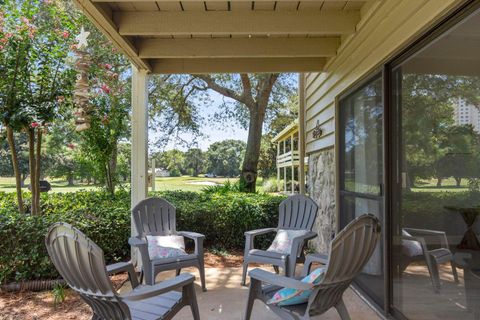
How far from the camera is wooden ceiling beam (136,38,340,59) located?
382 cm

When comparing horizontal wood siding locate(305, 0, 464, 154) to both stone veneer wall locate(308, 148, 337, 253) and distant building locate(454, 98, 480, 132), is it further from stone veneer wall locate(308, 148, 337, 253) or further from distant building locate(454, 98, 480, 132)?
distant building locate(454, 98, 480, 132)

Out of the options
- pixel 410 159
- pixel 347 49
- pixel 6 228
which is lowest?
pixel 6 228

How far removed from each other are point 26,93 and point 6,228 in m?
1.83

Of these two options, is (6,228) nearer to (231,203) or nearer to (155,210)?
(155,210)

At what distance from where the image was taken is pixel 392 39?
258cm

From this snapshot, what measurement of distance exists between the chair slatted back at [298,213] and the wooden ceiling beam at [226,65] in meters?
1.68

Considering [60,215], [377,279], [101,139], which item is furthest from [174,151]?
[377,279]

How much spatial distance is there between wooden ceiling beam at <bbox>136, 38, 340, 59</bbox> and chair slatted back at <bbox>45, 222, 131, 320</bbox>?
93.6 inches

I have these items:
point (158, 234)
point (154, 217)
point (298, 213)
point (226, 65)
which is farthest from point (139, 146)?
point (298, 213)

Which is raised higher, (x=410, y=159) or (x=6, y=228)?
(x=410, y=159)

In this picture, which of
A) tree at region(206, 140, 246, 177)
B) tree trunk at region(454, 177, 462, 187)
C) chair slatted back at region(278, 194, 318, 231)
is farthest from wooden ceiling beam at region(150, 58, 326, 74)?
tree at region(206, 140, 246, 177)

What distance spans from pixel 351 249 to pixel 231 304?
146 cm

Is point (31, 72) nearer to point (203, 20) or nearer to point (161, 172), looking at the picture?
point (203, 20)

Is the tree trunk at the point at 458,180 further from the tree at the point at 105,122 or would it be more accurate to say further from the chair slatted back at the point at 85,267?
the tree at the point at 105,122
